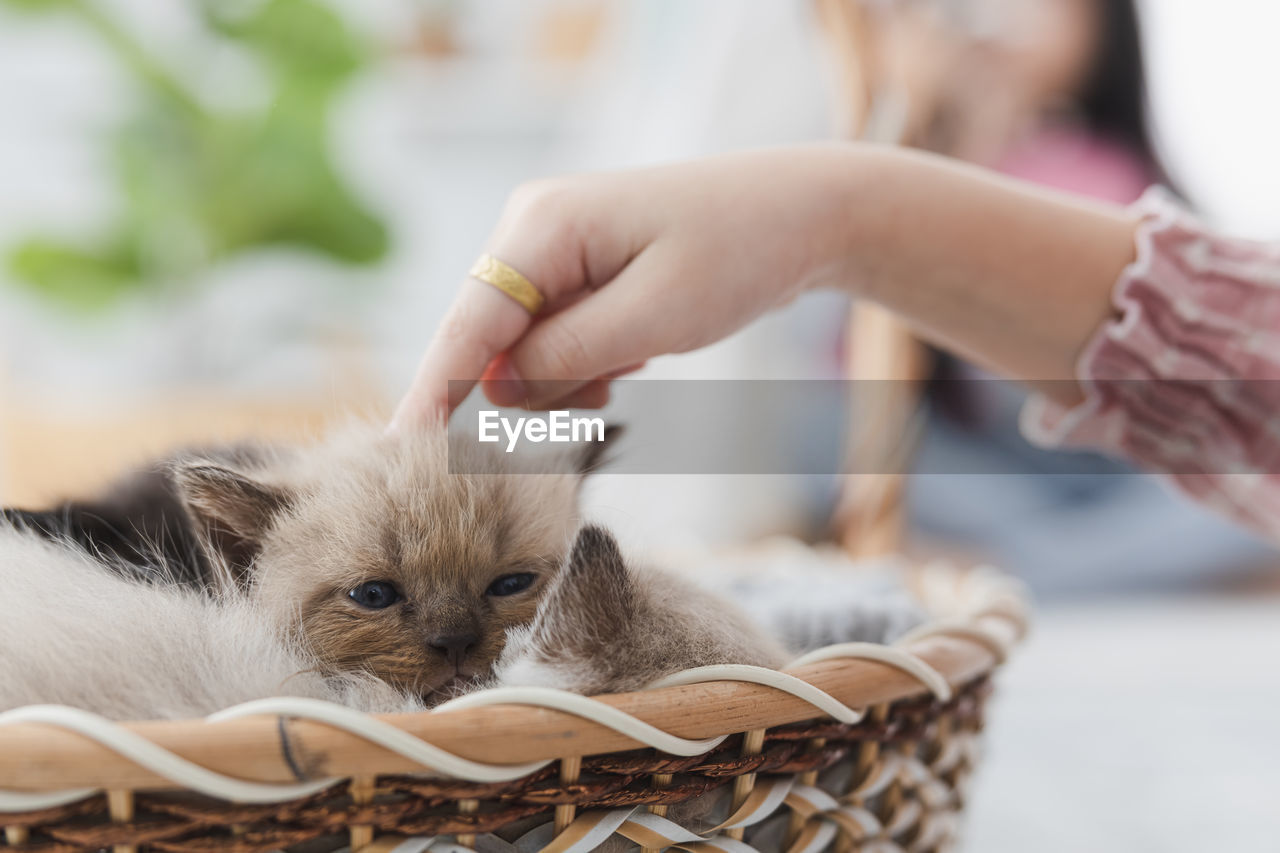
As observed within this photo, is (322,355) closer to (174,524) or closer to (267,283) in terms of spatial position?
(267,283)

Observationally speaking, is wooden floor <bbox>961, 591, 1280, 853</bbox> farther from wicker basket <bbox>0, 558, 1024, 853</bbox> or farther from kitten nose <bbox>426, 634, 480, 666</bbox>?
kitten nose <bbox>426, 634, 480, 666</bbox>

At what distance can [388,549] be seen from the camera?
24.0 inches

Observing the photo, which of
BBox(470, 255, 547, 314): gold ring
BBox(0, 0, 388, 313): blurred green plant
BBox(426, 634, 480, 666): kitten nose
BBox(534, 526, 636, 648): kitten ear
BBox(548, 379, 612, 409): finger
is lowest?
BBox(426, 634, 480, 666): kitten nose

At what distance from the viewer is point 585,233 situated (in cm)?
69

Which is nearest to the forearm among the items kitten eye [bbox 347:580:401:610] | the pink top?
kitten eye [bbox 347:580:401:610]

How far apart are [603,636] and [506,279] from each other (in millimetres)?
292

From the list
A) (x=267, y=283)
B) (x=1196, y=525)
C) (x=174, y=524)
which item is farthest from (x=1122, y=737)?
(x=267, y=283)

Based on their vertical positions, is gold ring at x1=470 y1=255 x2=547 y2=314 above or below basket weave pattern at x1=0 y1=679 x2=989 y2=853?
above

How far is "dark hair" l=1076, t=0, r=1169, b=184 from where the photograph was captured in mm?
2400

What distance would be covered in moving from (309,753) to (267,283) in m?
2.93

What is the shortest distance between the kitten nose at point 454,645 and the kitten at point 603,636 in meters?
0.05

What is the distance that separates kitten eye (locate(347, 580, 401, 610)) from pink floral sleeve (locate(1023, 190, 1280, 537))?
66cm

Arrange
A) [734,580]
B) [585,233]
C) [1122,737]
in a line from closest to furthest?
[585,233] → [734,580] → [1122,737]

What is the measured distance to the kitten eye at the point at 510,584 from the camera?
24.7 inches
